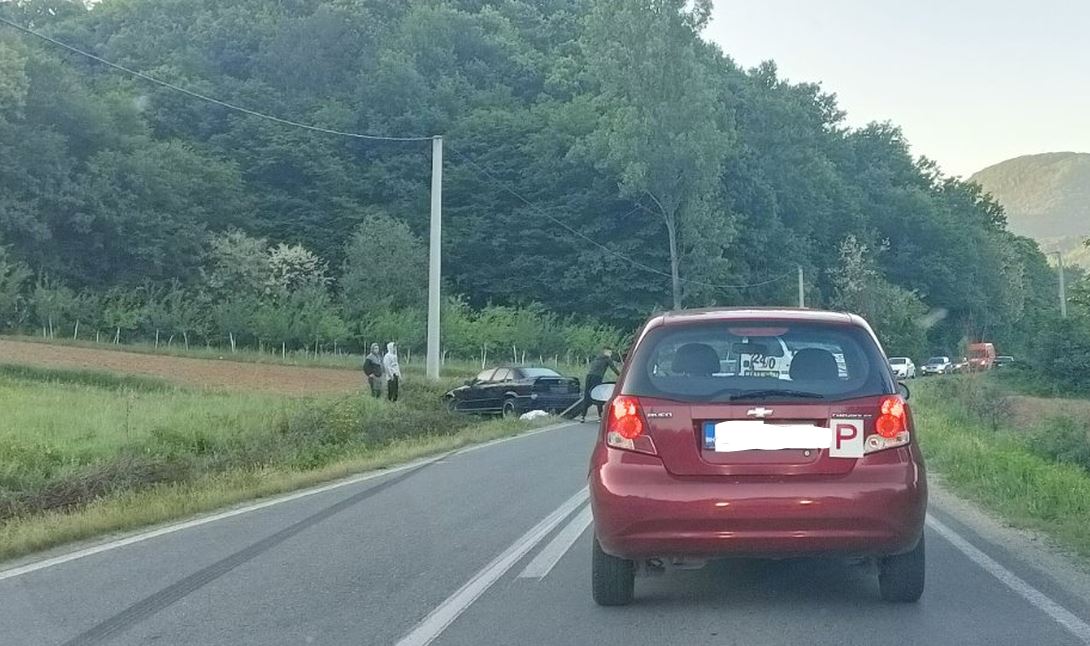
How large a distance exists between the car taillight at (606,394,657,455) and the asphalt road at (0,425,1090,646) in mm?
933

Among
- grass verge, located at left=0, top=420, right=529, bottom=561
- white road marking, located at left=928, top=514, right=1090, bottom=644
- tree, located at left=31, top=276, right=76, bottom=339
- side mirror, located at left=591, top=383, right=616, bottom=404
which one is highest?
tree, located at left=31, top=276, right=76, bottom=339

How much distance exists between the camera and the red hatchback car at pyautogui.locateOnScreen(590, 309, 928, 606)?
239 inches

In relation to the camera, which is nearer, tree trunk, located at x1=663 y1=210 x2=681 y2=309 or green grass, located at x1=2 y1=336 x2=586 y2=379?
green grass, located at x1=2 y1=336 x2=586 y2=379

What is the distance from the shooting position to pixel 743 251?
75625 mm

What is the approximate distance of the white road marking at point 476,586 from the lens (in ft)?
20.0

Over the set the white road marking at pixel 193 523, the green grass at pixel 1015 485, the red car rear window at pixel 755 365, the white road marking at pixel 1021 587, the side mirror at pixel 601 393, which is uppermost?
the red car rear window at pixel 755 365

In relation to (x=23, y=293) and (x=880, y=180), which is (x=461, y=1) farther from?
(x=23, y=293)

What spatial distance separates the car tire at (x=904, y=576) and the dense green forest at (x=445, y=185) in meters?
47.3

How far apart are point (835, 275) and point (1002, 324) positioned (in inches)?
887

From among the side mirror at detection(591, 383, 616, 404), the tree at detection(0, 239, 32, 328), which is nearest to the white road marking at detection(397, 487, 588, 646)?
the side mirror at detection(591, 383, 616, 404)

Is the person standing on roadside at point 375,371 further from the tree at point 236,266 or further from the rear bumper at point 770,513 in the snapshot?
the tree at point 236,266

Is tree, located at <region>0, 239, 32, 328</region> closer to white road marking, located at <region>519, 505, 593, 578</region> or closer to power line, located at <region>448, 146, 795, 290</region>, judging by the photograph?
power line, located at <region>448, 146, 795, 290</region>

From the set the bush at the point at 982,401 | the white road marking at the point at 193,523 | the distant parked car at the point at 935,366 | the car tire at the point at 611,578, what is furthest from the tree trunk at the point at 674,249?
the car tire at the point at 611,578

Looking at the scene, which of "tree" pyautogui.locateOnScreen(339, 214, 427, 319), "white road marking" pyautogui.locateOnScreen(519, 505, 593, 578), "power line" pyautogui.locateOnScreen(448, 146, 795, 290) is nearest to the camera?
"white road marking" pyautogui.locateOnScreen(519, 505, 593, 578)
